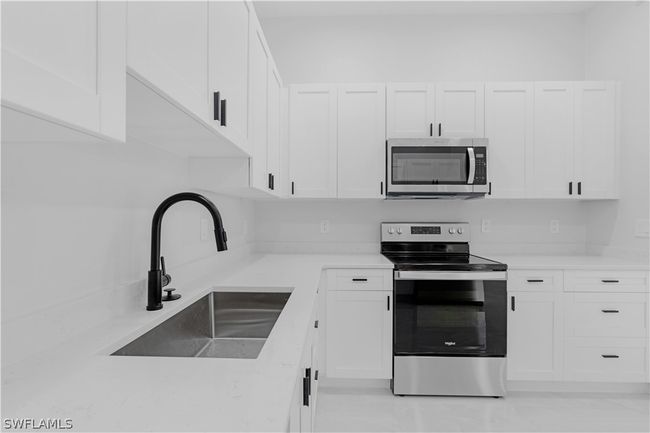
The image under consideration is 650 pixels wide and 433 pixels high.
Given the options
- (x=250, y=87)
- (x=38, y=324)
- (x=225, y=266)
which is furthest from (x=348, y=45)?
(x=38, y=324)

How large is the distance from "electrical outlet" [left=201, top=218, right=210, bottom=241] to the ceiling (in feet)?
6.23

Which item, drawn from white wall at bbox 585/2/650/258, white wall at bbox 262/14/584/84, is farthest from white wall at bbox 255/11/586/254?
white wall at bbox 585/2/650/258

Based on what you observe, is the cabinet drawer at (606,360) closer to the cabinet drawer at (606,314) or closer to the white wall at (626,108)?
the cabinet drawer at (606,314)

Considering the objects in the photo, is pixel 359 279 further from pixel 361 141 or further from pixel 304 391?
pixel 304 391

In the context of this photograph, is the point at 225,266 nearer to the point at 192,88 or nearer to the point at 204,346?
the point at 204,346

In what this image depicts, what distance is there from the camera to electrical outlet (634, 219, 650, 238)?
241 centimetres

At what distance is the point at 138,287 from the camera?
4.17ft

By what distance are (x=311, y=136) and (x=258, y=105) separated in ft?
3.10

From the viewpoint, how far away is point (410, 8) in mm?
2922

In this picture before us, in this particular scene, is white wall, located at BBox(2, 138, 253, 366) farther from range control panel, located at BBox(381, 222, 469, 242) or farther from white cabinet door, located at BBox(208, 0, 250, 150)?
range control panel, located at BBox(381, 222, 469, 242)

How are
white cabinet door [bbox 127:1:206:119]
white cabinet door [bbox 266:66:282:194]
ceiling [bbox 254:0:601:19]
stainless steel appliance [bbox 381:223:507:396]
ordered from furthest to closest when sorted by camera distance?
ceiling [bbox 254:0:601:19] → stainless steel appliance [bbox 381:223:507:396] → white cabinet door [bbox 266:66:282:194] → white cabinet door [bbox 127:1:206:119]

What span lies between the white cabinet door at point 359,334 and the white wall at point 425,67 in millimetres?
697

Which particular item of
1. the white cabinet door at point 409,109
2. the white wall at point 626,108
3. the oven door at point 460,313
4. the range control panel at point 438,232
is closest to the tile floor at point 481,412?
the oven door at point 460,313

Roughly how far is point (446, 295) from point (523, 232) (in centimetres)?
116
